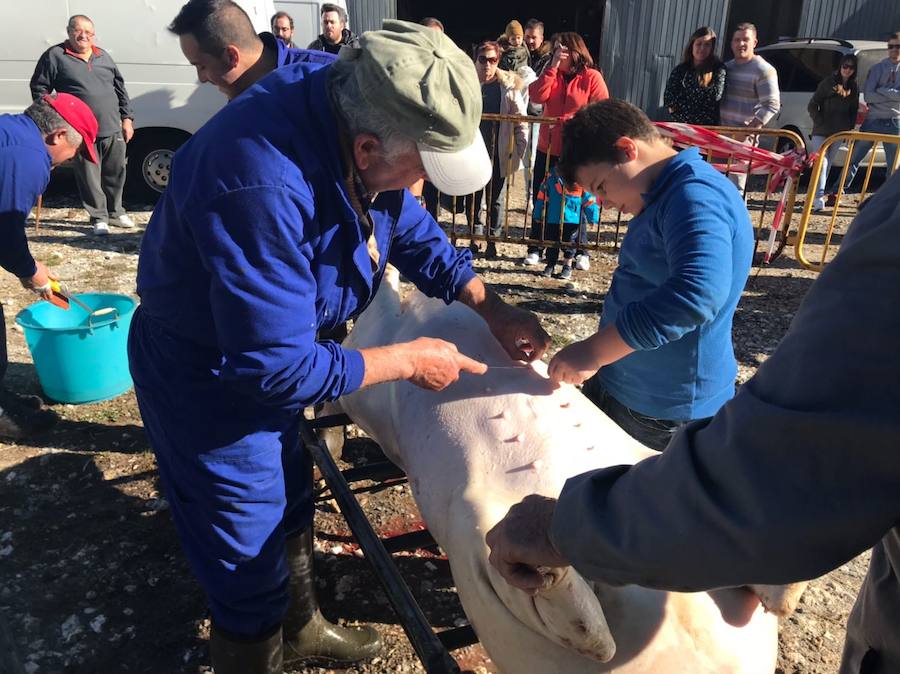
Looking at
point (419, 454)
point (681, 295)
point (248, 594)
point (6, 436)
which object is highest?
point (681, 295)

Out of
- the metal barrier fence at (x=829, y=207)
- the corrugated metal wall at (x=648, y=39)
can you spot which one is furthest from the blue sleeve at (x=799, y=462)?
the corrugated metal wall at (x=648, y=39)

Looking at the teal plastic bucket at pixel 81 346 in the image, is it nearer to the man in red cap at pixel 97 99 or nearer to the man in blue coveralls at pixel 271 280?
the man in blue coveralls at pixel 271 280

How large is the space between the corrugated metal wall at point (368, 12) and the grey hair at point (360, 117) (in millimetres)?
11730

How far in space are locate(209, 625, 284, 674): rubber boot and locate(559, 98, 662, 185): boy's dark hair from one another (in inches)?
64.4

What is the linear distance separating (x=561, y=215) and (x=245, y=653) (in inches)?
187

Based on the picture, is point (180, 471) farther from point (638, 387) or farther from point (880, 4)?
point (880, 4)

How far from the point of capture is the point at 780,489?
879 mm

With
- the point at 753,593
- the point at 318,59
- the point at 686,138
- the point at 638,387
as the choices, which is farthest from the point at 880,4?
the point at 753,593

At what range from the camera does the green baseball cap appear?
1478mm

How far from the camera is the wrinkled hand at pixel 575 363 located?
2195 millimetres

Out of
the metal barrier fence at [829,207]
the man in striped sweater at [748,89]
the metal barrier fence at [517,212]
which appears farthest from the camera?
the man in striped sweater at [748,89]

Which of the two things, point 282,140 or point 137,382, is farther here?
point 137,382

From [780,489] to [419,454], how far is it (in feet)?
4.54

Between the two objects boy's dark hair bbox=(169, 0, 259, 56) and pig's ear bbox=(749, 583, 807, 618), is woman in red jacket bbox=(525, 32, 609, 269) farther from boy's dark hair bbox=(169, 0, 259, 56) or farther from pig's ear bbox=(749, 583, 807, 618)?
pig's ear bbox=(749, 583, 807, 618)
